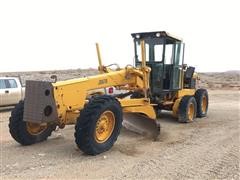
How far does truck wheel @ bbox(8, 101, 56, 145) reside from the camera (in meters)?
9.34

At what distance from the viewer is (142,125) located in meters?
10.8

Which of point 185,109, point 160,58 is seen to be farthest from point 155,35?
point 185,109

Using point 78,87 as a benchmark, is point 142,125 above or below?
below

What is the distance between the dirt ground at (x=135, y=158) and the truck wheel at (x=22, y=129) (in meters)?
0.17

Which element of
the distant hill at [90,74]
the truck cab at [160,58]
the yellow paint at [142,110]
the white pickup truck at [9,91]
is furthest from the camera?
the distant hill at [90,74]

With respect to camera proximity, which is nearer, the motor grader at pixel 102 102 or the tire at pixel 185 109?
the motor grader at pixel 102 102

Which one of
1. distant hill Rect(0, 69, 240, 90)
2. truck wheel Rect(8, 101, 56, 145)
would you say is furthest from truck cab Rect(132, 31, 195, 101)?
distant hill Rect(0, 69, 240, 90)

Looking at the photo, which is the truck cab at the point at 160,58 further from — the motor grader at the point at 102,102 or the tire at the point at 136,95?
the tire at the point at 136,95

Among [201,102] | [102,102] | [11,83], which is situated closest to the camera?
[102,102]

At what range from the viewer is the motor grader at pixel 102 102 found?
8.64 meters

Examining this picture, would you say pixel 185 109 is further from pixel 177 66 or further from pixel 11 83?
pixel 11 83

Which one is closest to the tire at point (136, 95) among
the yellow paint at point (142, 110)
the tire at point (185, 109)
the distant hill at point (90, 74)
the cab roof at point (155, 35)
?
the yellow paint at point (142, 110)

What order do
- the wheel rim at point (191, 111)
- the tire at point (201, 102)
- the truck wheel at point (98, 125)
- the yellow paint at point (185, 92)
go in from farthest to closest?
the tire at point (201, 102) < the yellow paint at point (185, 92) < the wheel rim at point (191, 111) < the truck wheel at point (98, 125)

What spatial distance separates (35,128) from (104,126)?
175 centimetres
